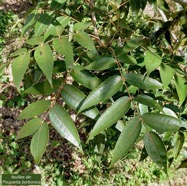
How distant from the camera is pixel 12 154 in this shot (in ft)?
8.45

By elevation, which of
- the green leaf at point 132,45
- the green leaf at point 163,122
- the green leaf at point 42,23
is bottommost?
the green leaf at point 163,122

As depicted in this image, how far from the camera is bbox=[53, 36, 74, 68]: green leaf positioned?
3.49 ft

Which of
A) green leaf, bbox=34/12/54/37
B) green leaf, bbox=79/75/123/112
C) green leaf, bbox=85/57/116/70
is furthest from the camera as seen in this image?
green leaf, bbox=34/12/54/37

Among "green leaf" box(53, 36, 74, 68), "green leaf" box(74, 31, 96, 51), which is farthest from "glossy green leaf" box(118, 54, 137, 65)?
"green leaf" box(53, 36, 74, 68)

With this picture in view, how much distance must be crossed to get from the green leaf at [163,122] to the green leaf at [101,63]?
267mm

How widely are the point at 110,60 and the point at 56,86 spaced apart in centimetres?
25

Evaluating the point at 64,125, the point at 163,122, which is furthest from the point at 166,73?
the point at 64,125

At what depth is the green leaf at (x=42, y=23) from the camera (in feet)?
4.16

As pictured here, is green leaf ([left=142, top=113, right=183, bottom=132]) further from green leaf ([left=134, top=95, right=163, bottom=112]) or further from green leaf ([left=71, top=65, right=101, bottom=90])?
green leaf ([left=71, top=65, right=101, bottom=90])

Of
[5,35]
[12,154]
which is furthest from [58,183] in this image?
[5,35]

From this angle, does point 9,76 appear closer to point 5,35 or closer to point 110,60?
point 5,35

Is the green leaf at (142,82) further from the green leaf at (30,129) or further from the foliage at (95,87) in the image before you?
the green leaf at (30,129)

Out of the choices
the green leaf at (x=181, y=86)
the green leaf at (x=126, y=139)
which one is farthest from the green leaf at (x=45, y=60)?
the green leaf at (x=181, y=86)

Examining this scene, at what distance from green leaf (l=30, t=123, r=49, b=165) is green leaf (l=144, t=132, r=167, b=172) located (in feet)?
1.16
